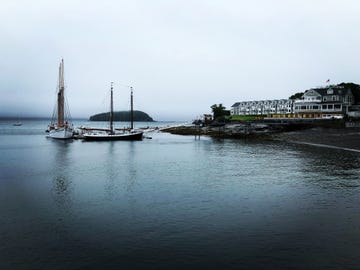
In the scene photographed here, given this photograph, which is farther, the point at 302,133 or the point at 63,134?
the point at 63,134

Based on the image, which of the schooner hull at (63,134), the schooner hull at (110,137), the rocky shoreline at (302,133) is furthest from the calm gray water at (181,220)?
the schooner hull at (63,134)

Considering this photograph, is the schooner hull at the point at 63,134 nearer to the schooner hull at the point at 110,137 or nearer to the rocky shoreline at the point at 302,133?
the schooner hull at the point at 110,137

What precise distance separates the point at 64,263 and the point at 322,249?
36.8ft

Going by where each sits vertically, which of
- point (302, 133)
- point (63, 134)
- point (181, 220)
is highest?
point (302, 133)

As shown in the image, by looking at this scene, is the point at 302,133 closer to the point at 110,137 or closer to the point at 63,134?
the point at 110,137

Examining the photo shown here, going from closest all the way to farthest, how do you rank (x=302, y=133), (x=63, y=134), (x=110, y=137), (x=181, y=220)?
(x=181, y=220) < (x=302, y=133) < (x=110, y=137) < (x=63, y=134)

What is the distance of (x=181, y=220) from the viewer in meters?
18.8

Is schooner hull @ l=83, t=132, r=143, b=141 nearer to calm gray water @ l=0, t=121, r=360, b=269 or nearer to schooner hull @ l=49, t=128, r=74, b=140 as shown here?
schooner hull @ l=49, t=128, r=74, b=140

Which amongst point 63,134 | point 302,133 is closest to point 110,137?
point 63,134

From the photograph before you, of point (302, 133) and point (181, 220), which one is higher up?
point (302, 133)

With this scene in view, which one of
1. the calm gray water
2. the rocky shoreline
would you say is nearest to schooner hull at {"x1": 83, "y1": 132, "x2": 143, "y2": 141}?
the rocky shoreline

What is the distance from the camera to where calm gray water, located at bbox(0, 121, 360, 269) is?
45.0ft

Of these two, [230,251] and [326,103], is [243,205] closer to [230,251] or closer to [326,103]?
[230,251]

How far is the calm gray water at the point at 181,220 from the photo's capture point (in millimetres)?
13719
